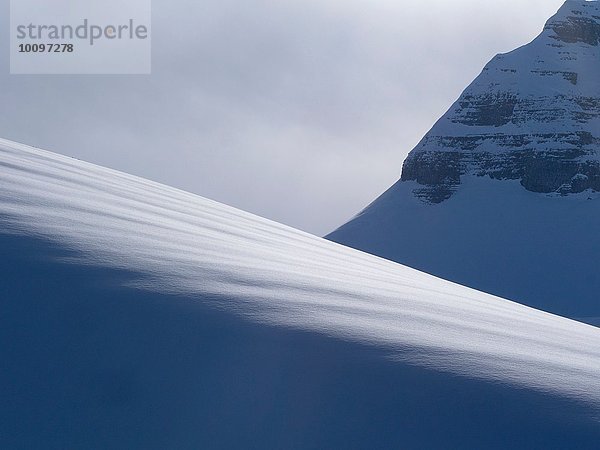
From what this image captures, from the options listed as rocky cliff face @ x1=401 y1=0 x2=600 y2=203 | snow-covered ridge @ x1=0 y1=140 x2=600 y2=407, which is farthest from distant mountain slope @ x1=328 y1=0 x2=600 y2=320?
snow-covered ridge @ x1=0 y1=140 x2=600 y2=407

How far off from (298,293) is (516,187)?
8773 centimetres

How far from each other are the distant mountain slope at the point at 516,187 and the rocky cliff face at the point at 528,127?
0.13m

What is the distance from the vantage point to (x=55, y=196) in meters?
5.44

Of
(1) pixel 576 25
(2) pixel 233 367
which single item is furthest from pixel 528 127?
(2) pixel 233 367

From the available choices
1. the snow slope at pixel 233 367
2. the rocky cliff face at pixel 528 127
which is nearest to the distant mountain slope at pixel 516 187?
the rocky cliff face at pixel 528 127

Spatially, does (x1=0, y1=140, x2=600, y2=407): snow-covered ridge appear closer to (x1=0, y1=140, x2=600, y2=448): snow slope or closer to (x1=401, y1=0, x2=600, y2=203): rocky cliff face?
(x1=0, y1=140, x2=600, y2=448): snow slope

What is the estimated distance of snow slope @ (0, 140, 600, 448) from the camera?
101 inches

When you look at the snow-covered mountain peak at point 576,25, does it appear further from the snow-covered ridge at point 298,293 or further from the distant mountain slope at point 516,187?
the snow-covered ridge at point 298,293

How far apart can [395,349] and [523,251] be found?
75148 mm

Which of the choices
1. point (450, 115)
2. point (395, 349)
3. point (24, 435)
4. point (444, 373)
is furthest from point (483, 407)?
point (450, 115)

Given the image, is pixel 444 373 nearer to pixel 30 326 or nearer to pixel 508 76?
pixel 30 326

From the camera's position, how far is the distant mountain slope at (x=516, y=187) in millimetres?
71938

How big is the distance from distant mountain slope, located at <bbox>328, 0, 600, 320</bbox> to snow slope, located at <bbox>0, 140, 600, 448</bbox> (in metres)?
62.6

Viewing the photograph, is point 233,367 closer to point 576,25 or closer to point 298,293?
point 298,293
